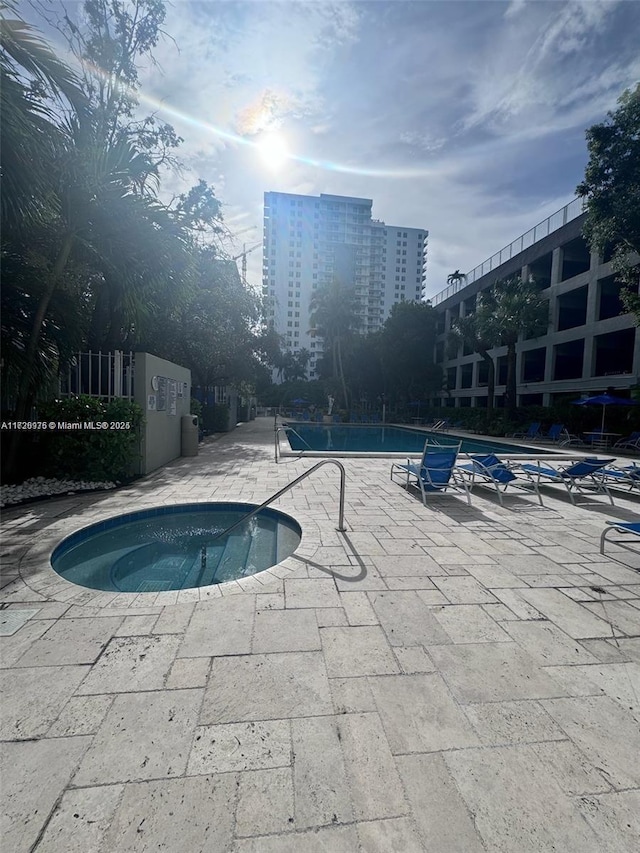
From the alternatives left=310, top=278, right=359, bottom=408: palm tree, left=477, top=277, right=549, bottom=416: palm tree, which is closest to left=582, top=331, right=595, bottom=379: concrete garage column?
left=477, top=277, right=549, bottom=416: palm tree

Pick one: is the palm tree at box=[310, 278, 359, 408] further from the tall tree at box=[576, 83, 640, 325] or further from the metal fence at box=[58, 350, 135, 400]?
the metal fence at box=[58, 350, 135, 400]

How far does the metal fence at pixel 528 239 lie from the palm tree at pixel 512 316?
4.89m

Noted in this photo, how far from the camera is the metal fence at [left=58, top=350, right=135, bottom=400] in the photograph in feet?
25.4

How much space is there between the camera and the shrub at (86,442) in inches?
271

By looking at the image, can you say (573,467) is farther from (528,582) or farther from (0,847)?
(0,847)

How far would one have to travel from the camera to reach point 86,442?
274 inches

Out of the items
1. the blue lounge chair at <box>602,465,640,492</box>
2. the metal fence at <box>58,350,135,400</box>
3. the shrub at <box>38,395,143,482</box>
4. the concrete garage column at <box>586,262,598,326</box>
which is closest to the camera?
the shrub at <box>38,395,143,482</box>

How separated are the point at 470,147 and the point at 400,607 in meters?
11.5

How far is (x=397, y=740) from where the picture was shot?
183cm

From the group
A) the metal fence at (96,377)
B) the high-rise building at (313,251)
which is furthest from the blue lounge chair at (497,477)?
the high-rise building at (313,251)

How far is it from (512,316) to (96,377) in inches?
883

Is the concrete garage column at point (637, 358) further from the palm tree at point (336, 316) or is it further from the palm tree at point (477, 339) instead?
the palm tree at point (336, 316)

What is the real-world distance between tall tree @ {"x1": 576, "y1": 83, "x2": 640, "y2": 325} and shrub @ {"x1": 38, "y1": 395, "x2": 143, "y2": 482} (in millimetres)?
16426

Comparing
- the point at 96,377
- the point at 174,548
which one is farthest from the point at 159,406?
the point at 174,548
